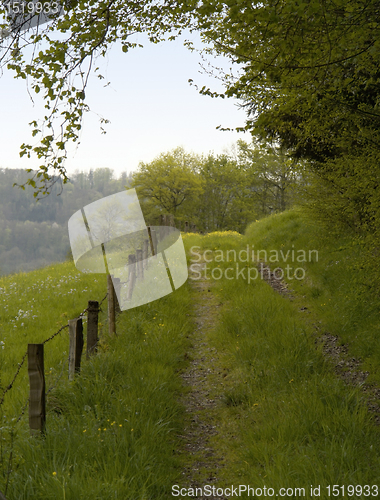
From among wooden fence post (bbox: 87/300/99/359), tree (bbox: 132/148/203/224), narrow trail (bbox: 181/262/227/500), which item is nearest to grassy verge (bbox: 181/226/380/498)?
narrow trail (bbox: 181/262/227/500)

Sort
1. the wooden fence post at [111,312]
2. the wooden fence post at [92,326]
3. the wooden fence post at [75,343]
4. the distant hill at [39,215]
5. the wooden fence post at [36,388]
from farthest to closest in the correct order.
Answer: the distant hill at [39,215]
the wooden fence post at [111,312]
the wooden fence post at [92,326]
the wooden fence post at [75,343]
the wooden fence post at [36,388]

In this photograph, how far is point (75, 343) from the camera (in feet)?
17.5

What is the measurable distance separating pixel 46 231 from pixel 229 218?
122 metres

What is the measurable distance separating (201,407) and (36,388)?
255 cm

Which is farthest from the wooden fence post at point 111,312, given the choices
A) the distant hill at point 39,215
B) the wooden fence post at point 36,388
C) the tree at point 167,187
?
the distant hill at point 39,215

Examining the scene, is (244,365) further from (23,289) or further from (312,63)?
(23,289)

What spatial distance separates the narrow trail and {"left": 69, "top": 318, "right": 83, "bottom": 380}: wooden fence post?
1.76 m

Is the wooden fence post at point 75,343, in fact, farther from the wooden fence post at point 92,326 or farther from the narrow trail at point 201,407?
the narrow trail at point 201,407

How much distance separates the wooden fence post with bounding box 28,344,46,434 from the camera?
4059 mm

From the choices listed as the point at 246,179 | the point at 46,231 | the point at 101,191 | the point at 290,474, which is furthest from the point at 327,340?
the point at 101,191

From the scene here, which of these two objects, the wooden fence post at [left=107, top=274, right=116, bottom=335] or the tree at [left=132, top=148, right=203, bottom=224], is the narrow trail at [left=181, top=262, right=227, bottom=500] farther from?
the tree at [left=132, top=148, right=203, bottom=224]

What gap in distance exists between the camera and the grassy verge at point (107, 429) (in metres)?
3.40

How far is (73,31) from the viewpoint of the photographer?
4.38 m

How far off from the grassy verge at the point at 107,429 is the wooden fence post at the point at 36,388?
0.13 meters
